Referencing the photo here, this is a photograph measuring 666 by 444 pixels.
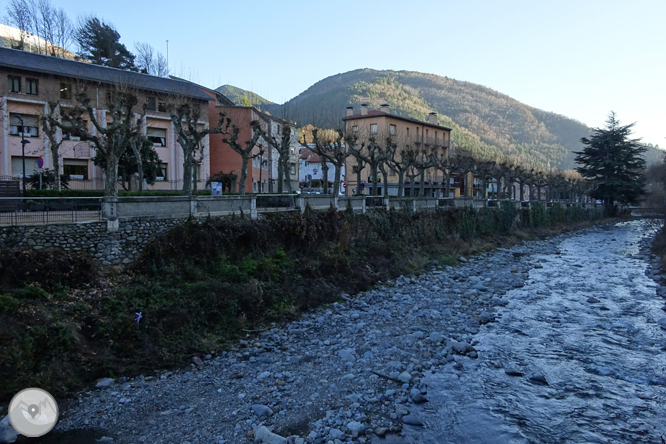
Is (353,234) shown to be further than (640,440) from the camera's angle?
Yes

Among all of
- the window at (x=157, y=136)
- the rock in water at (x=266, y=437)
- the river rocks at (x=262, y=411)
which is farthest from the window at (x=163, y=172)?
the rock in water at (x=266, y=437)

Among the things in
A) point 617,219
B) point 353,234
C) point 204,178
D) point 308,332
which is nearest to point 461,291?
point 353,234

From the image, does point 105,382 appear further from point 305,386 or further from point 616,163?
point 616,163

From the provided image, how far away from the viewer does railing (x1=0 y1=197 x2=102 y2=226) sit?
1196cm

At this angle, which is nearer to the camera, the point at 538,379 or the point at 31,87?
the point at 538,379

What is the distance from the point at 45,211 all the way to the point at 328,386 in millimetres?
9580

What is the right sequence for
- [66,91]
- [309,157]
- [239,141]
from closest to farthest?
[66,91] < [239,141] < [309,157]

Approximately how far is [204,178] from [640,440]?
3634cm

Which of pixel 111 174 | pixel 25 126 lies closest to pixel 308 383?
pixel 111 174

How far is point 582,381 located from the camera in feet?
32.9

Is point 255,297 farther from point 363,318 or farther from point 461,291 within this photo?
point 461,291

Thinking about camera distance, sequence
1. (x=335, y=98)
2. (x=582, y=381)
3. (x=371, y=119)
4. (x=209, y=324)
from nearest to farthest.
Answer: (x=582, y=381)
(x=209, y=324)
(x=371, y=119)
(x=335, y=98)

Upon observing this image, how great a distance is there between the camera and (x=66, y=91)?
106ft

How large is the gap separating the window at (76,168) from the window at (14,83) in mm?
5649
